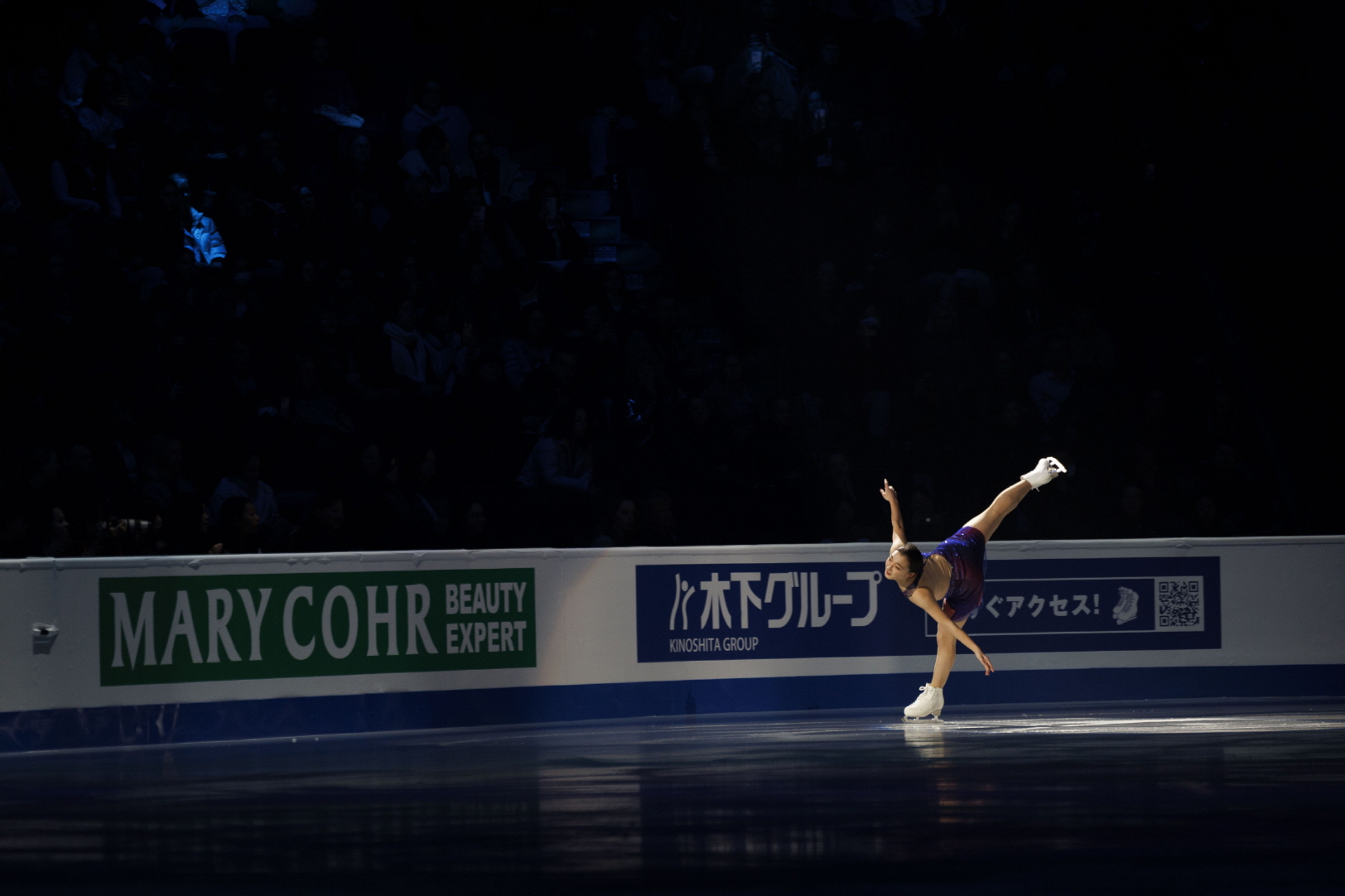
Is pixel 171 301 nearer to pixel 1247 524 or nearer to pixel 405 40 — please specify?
pixel 405 40

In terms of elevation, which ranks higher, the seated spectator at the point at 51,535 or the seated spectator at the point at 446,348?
the seated spectator at the point at 446,348

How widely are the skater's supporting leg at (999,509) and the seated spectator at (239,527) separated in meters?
5.76

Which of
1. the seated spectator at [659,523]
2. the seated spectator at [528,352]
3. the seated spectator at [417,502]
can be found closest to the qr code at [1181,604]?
the seated spectator at [659,523]

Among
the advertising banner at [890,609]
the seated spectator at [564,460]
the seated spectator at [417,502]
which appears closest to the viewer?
the advertising banner at [890,609]

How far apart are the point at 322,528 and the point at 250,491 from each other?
925 millimetres

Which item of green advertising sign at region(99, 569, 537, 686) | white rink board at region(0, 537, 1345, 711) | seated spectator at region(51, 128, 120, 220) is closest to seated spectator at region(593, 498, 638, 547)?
white rink board at region(0, 537, 1345, 711)

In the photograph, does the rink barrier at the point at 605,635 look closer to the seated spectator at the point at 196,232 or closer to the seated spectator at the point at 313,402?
the seated spectator at the point at 313,402

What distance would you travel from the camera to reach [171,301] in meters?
15.6

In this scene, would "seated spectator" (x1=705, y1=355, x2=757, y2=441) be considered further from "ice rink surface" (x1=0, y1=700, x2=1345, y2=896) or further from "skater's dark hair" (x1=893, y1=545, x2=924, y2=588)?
"ice rink surface" (x1=0, y1=700, x2=1345, y2=896)

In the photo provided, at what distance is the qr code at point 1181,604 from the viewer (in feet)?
49.2

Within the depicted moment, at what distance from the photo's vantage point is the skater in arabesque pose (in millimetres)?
13172

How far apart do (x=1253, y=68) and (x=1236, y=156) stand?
1353 mm

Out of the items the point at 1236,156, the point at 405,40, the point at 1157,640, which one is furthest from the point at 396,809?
the point at 1236,156

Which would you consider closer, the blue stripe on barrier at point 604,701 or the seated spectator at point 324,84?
the blue stripe on barrier at point 604,701
